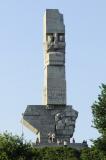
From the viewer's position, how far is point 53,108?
114125mm

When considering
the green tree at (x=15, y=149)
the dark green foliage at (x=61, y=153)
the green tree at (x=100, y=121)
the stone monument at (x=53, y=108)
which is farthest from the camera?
the stone monument at (x=53, y=108)

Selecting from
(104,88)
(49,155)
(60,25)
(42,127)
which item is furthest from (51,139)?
(104,88)

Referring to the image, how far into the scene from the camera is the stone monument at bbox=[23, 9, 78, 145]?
113 metres

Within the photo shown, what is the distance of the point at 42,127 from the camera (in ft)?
373

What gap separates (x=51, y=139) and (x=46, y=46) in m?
14.3

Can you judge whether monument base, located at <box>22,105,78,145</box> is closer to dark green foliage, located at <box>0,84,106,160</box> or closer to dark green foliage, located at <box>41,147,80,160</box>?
dark green foliage, located at <box>41,147,80,160</box>

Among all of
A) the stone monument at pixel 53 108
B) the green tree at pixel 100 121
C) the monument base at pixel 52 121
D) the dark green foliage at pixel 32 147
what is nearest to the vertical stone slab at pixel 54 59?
the stone monument at pixel 53 108

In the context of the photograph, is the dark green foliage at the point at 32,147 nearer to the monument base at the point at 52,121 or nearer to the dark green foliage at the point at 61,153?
the dark green foliage at the point at 61,153

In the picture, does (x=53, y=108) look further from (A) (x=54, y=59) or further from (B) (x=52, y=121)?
(A) (x=54, y=59)

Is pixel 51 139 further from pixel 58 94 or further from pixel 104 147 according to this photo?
pixel 104 147

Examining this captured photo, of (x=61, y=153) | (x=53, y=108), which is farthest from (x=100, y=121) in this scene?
(x=53, y=108)

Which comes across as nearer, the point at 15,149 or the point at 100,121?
the point at 100,121

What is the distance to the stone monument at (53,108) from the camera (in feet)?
372

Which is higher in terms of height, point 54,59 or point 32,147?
point 54,59
